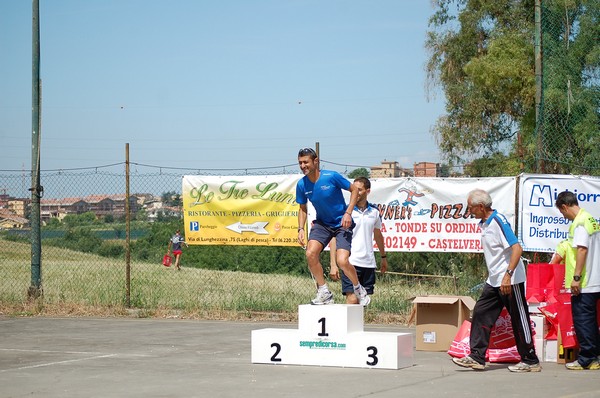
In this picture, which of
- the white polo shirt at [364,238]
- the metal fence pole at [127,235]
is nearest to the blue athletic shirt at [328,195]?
the white polo shirt at [364,238]

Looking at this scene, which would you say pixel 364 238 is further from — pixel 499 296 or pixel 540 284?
pixel 499 296

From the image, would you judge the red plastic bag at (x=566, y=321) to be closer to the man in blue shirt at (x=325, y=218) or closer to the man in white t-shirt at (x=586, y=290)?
the man in white t-shirt at (x=586, y=290)

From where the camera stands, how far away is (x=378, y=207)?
46.3ft

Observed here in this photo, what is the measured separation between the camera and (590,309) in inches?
363

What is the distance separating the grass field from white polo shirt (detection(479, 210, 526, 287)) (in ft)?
8.50

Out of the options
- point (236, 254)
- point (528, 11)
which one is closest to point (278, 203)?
point (236, 254)

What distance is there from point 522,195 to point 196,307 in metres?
5.83

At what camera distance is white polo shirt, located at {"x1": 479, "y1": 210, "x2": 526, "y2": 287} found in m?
8.98

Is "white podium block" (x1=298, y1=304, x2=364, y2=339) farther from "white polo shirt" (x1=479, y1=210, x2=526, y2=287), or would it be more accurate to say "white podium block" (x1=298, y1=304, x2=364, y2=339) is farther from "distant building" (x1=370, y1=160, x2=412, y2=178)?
"distant building" (x1=370, y1=160, x2=412, y2=178)

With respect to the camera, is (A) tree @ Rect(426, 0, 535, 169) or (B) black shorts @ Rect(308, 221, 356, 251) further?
(A) tree @ Rect(426, 0, 535, 169)

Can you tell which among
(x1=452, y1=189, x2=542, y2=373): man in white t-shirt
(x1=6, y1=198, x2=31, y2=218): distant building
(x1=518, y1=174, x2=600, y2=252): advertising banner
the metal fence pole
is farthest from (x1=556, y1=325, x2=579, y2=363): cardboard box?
(x1=6, y1=198, x2=31, y2=218): distant building

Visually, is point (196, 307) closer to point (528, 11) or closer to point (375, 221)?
point (375, 221)

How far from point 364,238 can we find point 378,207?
2.51m

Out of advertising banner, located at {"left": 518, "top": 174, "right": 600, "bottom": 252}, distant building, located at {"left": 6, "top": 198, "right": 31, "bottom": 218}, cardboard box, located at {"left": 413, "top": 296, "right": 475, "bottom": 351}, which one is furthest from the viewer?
distant building, located at {"left": 6, "top": 198, "right": 31, "bottom": 218}
